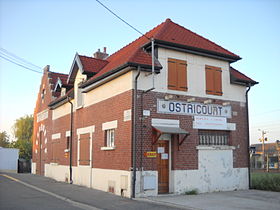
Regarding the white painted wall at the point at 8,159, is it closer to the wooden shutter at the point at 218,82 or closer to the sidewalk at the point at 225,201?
the wooden shutter at the point at 218,82

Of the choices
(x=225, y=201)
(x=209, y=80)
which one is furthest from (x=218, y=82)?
(x=225, y=201)

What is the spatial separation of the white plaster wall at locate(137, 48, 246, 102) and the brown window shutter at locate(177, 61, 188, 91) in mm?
193

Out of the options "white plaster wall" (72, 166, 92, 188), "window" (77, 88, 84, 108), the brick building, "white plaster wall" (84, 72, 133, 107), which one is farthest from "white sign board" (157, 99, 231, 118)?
"window" (77, 88, 84, 108)

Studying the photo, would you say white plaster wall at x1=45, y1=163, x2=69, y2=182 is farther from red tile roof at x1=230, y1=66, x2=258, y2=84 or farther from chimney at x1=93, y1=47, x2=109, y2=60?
red tile roof at x1=230, y1=66, x2=258, y2=84

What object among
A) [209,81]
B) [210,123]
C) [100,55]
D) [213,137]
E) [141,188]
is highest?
[100,55]

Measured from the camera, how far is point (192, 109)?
49.9 ft

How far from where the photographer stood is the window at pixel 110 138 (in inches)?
617

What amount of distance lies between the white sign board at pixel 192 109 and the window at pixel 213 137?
0.88m

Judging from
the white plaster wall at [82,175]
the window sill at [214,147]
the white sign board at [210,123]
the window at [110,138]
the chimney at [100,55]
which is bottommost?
the white plaster wall at [82,175]

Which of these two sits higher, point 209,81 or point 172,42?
point 172,42

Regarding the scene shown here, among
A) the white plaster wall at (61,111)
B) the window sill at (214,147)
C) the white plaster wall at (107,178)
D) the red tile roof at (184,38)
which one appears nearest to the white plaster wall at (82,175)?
the white plaster wall at (107,178)

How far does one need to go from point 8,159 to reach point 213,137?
35613 mm

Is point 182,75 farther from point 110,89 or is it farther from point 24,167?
point 24,167

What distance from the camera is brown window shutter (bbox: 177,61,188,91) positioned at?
15.1 m
